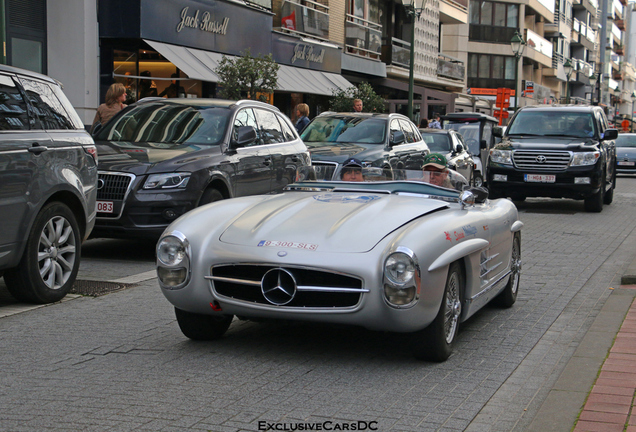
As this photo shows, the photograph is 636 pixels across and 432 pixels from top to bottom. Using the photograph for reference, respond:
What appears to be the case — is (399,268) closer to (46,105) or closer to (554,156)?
(46,105)

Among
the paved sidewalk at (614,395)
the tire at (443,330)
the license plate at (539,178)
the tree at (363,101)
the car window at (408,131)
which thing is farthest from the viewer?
the tree at (363,101)

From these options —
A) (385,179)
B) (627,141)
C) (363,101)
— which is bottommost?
(385,179)

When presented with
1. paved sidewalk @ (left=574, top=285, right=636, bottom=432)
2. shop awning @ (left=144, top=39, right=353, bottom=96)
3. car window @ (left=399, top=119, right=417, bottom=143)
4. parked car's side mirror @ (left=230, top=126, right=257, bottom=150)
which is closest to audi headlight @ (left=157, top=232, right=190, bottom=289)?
paved sidewalk @ (left=574, top=285, right=636, bottom=432)

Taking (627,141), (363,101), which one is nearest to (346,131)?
(363,101)

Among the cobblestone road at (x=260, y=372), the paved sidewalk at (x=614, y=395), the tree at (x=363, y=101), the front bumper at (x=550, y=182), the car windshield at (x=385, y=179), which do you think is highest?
the tree at (x=363, y=101)

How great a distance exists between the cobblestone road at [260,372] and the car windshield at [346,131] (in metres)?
7.88

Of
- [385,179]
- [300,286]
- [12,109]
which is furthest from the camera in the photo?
[12,109]

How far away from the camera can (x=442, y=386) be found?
187 inches

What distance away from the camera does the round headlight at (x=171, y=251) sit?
16.9 ft

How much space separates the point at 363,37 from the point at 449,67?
1365 centimetres

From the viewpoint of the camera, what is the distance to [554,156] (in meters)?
16.2

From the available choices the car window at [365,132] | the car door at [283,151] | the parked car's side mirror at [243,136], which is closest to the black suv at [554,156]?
the car window at [365,132]

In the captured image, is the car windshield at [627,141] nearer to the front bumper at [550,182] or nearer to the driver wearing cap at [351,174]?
the front bumper at [550,182]

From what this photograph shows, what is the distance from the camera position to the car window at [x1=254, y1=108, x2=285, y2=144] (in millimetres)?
11266
